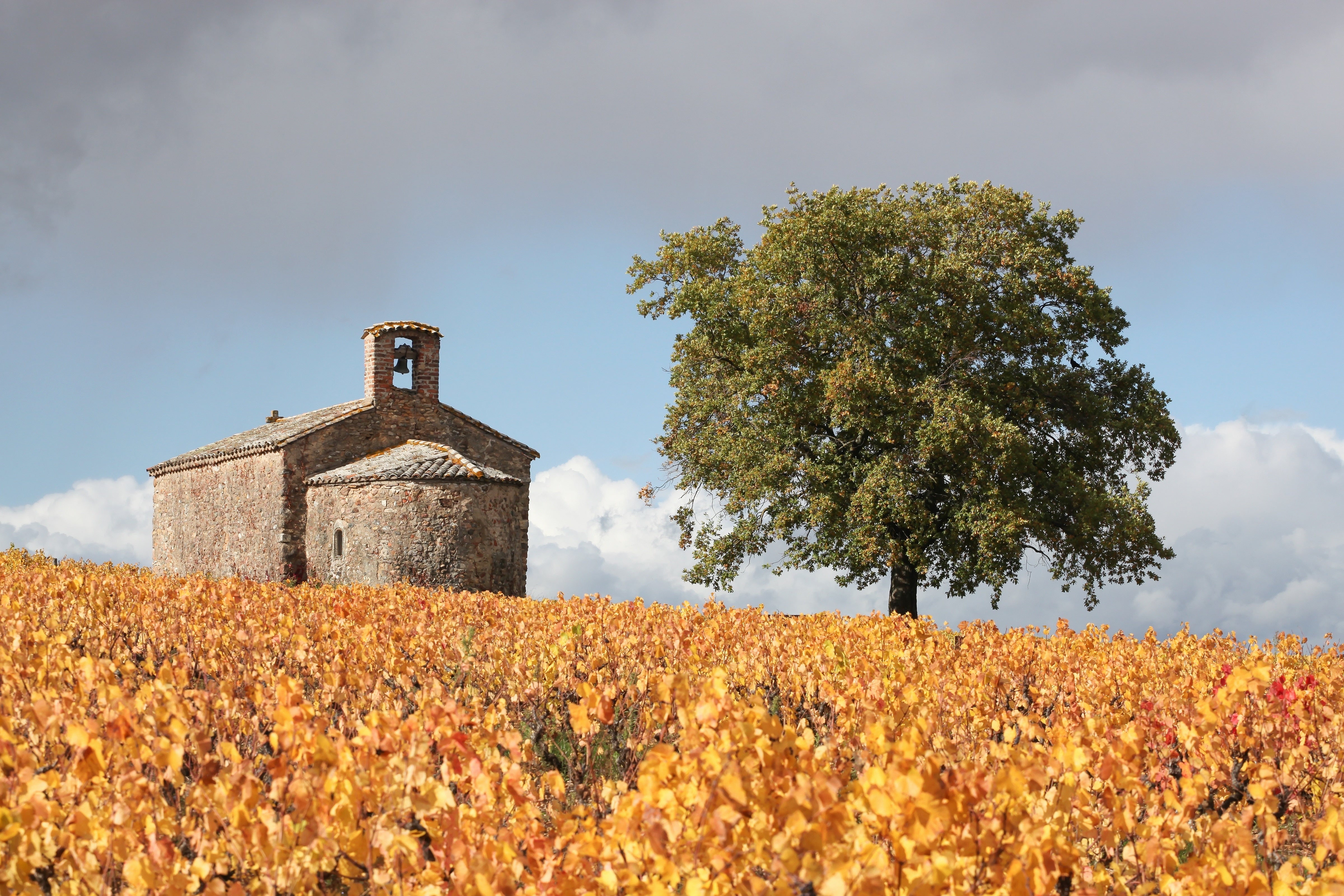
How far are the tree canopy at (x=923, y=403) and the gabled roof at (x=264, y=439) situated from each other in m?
9.67

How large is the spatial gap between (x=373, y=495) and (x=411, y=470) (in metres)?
1.15

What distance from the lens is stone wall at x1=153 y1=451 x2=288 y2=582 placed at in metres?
24.8

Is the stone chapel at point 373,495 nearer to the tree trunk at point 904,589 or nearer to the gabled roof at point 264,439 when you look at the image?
the gabled roof at point 264,439

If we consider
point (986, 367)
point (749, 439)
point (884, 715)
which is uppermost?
point (986, 367)

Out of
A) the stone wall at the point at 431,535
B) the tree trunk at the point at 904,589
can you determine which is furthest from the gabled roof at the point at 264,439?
the tree trunk at the point at 904,589

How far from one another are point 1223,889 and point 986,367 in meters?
19.6

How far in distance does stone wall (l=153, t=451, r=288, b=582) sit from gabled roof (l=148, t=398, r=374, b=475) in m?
0.19

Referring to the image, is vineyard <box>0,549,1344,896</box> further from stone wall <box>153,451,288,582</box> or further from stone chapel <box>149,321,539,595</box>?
stone wall <box>153,451,288,582</box>

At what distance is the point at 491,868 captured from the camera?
10.7 feet

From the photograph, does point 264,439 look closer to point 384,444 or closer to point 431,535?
point 384,444

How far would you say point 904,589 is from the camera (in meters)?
22.3

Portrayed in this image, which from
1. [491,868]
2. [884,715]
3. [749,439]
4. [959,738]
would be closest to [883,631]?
[959,738]

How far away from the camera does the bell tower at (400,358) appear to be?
2702 cm

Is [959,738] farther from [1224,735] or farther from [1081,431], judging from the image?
[1081,431]
